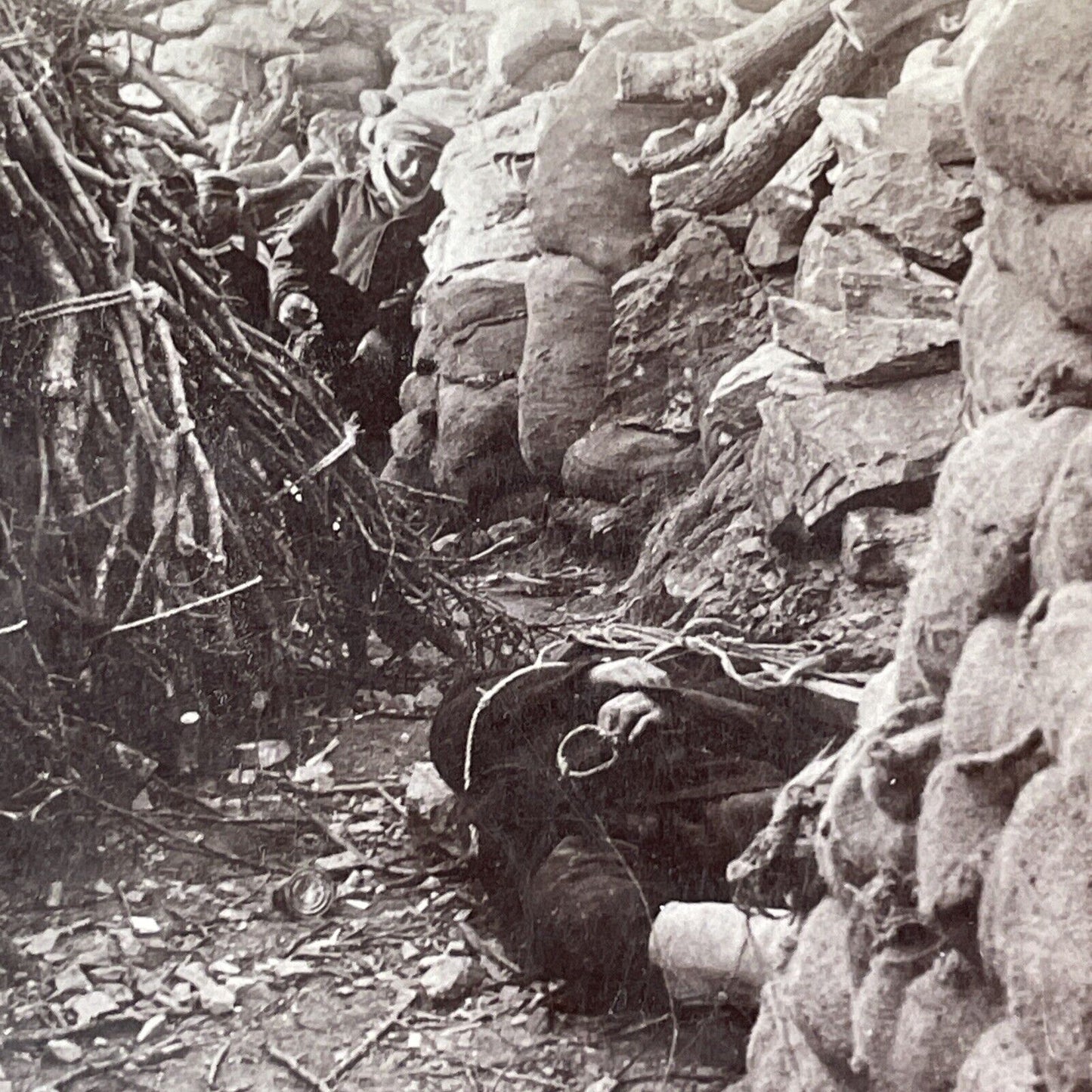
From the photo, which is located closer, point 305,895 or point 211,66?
point 305,895

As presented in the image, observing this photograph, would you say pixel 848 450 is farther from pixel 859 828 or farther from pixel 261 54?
pixel 261 54

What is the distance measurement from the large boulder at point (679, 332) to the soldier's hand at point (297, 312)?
546 millimetres

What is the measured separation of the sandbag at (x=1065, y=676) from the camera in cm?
167

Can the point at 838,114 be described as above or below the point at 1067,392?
above

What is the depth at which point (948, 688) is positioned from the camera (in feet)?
6.25

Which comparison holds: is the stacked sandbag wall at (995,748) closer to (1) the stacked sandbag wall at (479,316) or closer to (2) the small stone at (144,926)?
(1) the stacked sandbag wall at (479,316)

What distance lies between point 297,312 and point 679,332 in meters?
0.68

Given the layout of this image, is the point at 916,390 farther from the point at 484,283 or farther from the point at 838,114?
the point at 484,283

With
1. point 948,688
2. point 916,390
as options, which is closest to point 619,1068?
point 948,688

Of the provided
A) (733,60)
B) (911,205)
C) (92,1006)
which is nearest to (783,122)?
(733,60)

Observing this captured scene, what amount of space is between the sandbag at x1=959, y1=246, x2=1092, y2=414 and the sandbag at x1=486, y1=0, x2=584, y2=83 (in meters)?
0.78

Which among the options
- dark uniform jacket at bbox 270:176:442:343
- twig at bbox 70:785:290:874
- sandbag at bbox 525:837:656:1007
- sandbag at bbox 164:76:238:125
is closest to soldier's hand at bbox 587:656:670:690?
sandbag at bbox 525:837:656:1007

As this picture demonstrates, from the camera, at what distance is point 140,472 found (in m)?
2.51

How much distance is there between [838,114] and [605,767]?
3.57 ft
